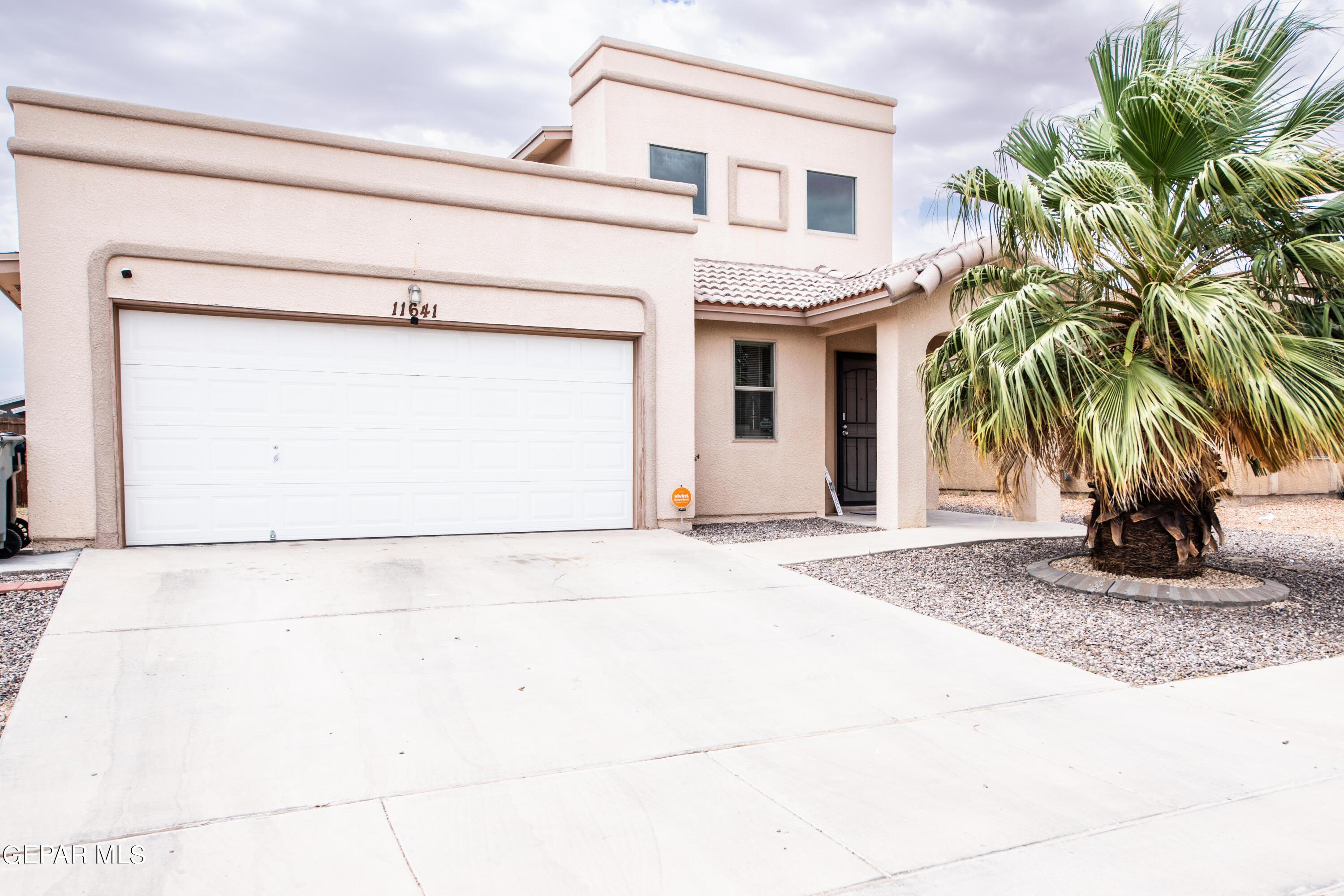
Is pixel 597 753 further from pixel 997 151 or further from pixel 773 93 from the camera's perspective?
pixel 773 93

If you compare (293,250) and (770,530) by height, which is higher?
(293,250)

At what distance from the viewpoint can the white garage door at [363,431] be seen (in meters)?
8.98

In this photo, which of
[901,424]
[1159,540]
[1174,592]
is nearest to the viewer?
[1174,592]

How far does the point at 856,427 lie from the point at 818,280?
2.53 m

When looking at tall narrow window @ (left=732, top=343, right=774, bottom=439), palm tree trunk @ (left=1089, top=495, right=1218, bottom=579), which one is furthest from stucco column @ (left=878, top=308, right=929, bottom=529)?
palm tree trunk @ (left=1089, top=495, right=1218, bottom=579)

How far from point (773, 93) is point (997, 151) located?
25.7ft

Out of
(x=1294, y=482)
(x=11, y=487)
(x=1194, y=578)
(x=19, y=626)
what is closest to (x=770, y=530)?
(x=1194, y=578)

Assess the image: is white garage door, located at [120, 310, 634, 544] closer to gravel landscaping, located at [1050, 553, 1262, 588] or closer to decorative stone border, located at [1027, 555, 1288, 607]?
gravel landscaping, located at [1050, 553, 1262, 588]

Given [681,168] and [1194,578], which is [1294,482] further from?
[681,168]

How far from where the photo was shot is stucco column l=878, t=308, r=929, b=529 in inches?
453

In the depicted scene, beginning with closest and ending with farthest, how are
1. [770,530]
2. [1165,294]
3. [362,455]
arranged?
[1165,294], [362,455], [770,530]

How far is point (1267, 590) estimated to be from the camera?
25.3 feet

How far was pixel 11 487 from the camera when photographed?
8492 mm

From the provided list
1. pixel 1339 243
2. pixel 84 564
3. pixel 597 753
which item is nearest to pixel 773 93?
pixel 1339 243
